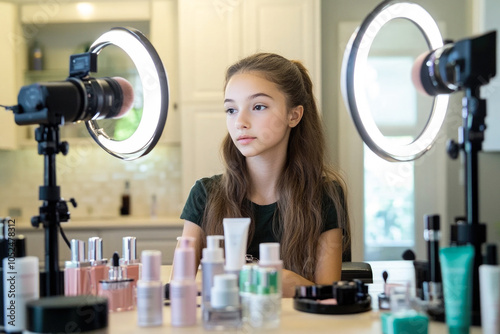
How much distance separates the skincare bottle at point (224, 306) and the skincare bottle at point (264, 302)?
24mm

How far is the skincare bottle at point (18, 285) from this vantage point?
2.85 feet

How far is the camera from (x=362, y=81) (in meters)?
0.96

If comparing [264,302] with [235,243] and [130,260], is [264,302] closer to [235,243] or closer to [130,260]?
[235,243]

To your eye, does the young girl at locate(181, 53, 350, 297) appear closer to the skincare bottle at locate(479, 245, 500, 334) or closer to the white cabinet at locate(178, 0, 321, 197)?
the skincare bottle at locate(479, 245, 500, 334)

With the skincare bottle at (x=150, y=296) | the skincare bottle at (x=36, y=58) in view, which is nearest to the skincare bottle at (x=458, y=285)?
the skincare bottle at (x=150, y=296)

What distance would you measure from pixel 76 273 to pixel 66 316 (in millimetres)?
321

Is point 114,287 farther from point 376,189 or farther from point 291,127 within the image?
point 376,189

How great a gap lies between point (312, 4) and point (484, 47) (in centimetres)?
215

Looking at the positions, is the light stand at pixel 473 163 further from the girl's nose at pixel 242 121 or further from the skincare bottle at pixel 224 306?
the girl's nose at pixel 242 121

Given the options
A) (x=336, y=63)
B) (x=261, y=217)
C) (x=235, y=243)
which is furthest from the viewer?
(x=336, y=63)

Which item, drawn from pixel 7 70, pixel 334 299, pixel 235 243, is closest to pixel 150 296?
pixel 235 243

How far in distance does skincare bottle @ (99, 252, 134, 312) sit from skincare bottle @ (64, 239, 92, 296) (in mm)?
43

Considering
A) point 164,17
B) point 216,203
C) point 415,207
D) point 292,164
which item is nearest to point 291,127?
point 292,164

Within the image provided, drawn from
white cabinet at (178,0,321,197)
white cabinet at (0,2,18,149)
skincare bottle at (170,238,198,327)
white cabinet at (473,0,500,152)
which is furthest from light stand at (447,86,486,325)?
white cabinet at (0,2,18,149)
